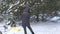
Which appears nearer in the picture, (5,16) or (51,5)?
(51,5)

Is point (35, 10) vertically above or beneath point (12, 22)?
above

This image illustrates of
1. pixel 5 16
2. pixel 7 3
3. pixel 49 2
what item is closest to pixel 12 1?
pixel 7 3

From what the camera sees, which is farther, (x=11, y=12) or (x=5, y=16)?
(x=5, y=16)

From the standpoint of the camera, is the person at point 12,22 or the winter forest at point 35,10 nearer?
the person at point 12,22

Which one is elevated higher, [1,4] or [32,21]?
[1,4]

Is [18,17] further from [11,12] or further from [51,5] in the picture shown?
[51,5]

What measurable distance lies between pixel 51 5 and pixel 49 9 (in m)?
0.37

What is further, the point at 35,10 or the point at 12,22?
the point at 35,10

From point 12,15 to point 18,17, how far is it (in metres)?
0.69

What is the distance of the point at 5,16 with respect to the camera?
60.0ft

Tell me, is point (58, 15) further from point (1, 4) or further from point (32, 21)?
point (1, 4)

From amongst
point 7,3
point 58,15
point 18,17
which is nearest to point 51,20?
point 58,15

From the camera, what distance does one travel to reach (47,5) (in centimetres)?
1706

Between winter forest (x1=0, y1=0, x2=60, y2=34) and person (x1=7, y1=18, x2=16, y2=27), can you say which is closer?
person (x1=7, y1=18, x2=16, y2=27)
